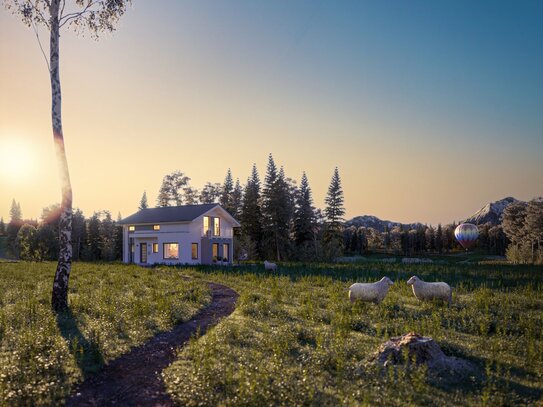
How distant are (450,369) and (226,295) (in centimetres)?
1304

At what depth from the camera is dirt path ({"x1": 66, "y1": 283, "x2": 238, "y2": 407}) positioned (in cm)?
721

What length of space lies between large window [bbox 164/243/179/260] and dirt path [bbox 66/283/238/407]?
108ft

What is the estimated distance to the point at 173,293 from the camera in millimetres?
19078

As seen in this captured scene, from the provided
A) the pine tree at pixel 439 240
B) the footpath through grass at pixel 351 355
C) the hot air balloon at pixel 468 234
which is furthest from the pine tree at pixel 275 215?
the pine tree at pixel 439 240

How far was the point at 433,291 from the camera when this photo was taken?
1534 cm

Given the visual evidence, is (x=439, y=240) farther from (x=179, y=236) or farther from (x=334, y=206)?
(x=179, y=236)

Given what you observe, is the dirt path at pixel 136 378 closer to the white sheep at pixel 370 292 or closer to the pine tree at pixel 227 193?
the white sheep at pixel 370 292

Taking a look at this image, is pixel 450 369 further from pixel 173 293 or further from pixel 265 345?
pixel 173 293

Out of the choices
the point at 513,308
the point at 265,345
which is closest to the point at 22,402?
the point at 265,345

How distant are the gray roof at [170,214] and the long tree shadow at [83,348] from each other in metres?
30.6

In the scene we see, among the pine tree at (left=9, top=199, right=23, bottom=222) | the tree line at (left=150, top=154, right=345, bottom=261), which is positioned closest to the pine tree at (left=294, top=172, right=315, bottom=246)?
the tree line at (left=150, top=154, right=345, bottom=261)

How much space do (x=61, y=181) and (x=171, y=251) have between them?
97.5 feet

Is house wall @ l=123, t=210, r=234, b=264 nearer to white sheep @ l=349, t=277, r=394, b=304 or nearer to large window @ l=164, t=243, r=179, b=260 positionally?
large window @ l=164, t=243, r=179, b=260

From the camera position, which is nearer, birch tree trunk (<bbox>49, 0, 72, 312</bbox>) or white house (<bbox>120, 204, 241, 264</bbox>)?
birch tree trunk (<bbox>49, 0, 72, 312</bbox>)
